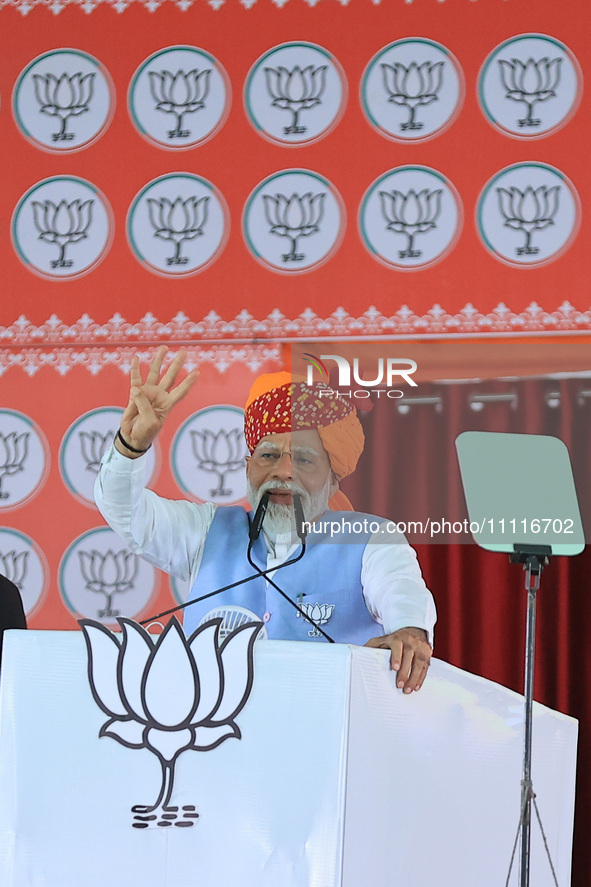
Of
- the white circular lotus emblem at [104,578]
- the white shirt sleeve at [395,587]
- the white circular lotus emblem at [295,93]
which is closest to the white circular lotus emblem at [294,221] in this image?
the white circular lotus emblem at [295,93]

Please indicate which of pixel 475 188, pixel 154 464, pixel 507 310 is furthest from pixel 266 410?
pixel 475 188

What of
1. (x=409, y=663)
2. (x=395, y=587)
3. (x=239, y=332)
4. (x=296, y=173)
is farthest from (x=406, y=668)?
(x=296, y=173)

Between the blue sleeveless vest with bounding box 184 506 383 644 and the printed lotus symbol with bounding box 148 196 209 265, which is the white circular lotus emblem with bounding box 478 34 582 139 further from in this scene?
the blue sleeveless vest with bounding box 184 506 383 644

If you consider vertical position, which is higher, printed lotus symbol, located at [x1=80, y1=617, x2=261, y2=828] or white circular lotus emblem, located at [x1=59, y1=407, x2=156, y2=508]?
white circular lotus emblem, located at [x1=59, y1=407, x2=156, y2=508]

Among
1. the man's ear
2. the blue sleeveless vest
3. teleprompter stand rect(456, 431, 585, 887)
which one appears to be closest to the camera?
teleprompter stand rect(456, 431, 585, 887)

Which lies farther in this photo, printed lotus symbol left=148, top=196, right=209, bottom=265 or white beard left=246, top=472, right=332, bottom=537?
printed lotus symbol left=148, top=196, right=209, bottom=265

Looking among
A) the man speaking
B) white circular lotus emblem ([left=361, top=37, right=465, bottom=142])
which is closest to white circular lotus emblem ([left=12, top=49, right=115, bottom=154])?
white circular lotus emblem ([left=361, top=37, right=465, bottom=142])

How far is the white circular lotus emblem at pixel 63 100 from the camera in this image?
9.29ft

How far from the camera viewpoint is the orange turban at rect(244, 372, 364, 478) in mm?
2189

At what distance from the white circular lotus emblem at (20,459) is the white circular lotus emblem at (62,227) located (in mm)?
440

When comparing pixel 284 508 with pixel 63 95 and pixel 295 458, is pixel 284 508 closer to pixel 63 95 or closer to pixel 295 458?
pixel 295 458

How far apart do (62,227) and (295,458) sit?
3.75 feet

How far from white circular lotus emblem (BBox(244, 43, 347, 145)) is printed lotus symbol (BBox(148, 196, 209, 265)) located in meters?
0.29

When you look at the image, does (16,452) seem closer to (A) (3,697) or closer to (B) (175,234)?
(B) (175,234)
